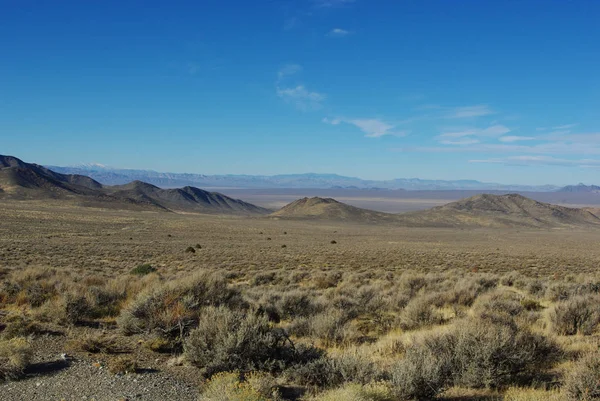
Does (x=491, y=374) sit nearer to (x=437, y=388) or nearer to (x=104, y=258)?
(x=437, y=388)

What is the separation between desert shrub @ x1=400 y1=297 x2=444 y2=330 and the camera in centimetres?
903

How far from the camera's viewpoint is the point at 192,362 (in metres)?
6.25

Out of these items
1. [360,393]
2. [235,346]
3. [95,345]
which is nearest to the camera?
[360,393]

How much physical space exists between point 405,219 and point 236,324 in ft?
360

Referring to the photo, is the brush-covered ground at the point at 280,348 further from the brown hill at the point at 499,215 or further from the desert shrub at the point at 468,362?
the brown hill at the point at 499,215

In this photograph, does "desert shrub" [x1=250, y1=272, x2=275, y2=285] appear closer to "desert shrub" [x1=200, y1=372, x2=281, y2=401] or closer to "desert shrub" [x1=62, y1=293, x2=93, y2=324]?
"desert shrub" [x1=62, y1=293, x2=93, y2=324]

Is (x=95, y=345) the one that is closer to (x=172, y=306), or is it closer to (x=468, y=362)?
(x=172, y=306)

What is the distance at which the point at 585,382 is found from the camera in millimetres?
4777

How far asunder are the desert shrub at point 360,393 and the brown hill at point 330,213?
104043 mm

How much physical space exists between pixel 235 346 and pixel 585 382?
444 centimetres

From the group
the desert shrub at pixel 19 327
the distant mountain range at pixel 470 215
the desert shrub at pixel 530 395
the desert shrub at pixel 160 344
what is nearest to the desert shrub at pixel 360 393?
the desert shrub at pixel 530 395

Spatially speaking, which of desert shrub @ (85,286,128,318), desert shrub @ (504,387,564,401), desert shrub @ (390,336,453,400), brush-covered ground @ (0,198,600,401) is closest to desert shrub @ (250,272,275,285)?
brush-covered ground @ (0,198,600,401)

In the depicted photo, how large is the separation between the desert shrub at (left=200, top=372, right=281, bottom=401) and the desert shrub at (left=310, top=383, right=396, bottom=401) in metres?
0.56

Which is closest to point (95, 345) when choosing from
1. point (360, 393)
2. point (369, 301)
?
point (360, 393)
